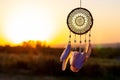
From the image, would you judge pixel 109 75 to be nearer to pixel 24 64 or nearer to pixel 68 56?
pixel 24 64

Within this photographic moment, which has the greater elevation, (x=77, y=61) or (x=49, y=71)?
(x=77, y=61)

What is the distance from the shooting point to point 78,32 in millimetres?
4684

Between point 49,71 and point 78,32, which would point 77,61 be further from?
point 49,71

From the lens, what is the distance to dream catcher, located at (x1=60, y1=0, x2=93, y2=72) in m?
4.58

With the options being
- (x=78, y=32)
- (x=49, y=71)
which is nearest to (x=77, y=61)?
(x=78, y=32)

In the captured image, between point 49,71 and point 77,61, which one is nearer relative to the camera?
point 77,61

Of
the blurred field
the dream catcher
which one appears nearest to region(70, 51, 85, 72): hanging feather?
the dream catcher

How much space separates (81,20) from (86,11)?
13 cm

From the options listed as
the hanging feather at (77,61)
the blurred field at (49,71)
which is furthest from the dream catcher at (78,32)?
the blurred field at (49,71)

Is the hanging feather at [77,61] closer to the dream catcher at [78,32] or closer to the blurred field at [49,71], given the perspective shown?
the dream catcher at [78,32]

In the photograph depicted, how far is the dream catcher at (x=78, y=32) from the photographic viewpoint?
4.58 meters

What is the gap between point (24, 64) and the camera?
574 inches

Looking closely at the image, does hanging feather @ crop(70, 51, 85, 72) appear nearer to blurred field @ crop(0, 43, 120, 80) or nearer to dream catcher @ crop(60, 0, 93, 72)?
dream catcher @ crop(60, 0, 93, 72)

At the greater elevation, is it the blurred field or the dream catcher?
the dream catcher
